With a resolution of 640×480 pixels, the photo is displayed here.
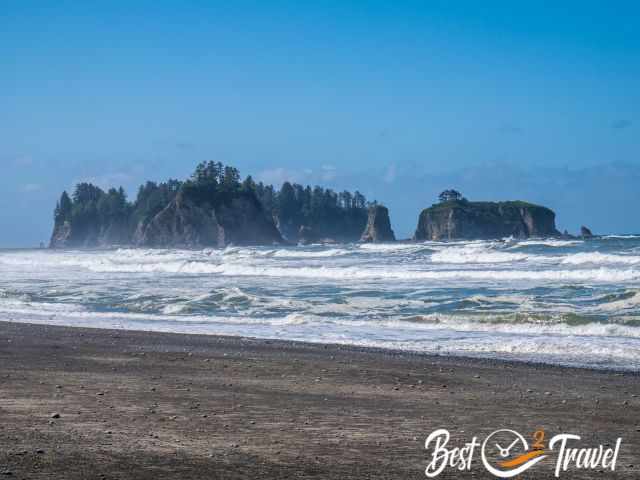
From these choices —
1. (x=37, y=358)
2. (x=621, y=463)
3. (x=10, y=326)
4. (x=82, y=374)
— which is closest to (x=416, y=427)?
(x=621, y=463)

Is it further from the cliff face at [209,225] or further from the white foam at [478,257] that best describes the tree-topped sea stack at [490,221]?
the white foam at [478,257]

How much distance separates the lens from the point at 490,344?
13.2 m

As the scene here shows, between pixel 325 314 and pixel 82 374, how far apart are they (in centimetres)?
1023

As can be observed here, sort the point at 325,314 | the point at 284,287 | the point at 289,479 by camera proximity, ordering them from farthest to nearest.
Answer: the point at 284,287 → the point at 325,314 → the point at 289,479

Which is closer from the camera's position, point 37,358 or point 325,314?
point 37,358

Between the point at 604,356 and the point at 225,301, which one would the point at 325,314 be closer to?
the point at 225,301

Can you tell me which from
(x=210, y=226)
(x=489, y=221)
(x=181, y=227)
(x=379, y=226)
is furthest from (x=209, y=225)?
(x=489, y=221)

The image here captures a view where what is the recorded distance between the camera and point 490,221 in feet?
478

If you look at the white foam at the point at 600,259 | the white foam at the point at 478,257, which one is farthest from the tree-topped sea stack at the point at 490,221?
the white foam at the point at 600,259

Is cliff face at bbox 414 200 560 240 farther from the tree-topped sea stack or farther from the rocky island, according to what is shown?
the rocky island

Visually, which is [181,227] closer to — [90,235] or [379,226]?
[379,226]

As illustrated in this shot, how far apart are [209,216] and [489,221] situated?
52864 mm

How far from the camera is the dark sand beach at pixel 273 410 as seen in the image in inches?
199

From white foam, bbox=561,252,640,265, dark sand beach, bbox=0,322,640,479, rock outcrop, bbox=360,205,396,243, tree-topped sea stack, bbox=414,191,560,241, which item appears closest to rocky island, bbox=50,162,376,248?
rock outcrop, bbox=360,205,396,243
